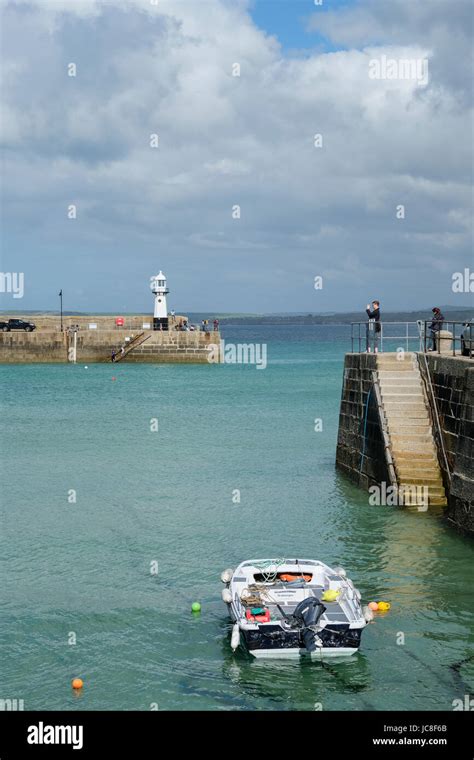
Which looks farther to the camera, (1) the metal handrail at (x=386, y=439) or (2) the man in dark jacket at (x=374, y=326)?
(2) the man in dark jacket at (x=374, y=326)

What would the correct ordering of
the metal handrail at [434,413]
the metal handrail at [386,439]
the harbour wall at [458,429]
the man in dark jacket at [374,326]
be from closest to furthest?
the harbour wall at [458,429], the metal handrail at [434,413], the metal handrail at [386,439], the man in dark jacket at [374,326]

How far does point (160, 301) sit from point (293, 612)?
73.8 m

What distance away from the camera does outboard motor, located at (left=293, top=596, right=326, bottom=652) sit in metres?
13.4

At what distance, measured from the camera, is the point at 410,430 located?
2372 cm

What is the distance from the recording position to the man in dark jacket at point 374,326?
88.0 feet

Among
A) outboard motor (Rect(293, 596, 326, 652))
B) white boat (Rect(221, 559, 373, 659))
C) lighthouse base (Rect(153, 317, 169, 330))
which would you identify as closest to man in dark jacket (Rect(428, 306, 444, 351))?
white boat (Rect(221, 559, 373, 659))

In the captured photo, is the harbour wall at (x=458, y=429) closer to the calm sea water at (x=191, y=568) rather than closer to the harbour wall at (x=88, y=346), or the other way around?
the calm sea water at (x=191, y=568)

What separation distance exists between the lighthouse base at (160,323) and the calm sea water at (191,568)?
4720 cm

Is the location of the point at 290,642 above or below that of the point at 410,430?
below

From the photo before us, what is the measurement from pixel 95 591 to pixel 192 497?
8.65 m

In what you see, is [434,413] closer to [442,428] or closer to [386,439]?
[442,428]
